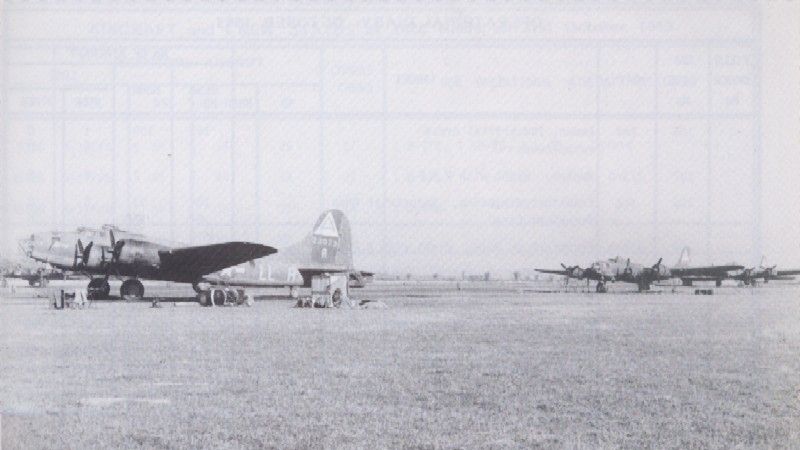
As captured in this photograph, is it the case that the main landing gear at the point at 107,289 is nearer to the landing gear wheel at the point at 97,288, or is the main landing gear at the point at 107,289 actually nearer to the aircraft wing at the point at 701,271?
the landing gear wheel at the point at 97,288

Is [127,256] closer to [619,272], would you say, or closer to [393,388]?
[393,388]

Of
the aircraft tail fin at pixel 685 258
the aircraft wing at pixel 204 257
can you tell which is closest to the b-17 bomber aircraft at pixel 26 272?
the aircraft wing at pixel 204 257

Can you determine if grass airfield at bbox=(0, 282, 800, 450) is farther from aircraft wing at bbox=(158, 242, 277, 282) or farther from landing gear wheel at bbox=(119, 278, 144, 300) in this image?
landing gear wheel at bbox=(119, 278, 144, 300)

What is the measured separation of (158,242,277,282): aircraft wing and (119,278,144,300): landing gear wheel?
1189 mm

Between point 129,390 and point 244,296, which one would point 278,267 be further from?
point 129,390

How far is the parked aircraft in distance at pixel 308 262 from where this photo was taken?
1240 inches

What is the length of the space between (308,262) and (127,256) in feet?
34.6

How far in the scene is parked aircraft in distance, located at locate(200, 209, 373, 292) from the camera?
31.5 metres

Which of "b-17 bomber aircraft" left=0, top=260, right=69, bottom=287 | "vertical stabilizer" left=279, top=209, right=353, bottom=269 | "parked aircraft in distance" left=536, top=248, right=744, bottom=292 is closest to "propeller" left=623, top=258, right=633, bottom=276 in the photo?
"parked aircraft in distance" left=536, top=248, right=744, bottom=292

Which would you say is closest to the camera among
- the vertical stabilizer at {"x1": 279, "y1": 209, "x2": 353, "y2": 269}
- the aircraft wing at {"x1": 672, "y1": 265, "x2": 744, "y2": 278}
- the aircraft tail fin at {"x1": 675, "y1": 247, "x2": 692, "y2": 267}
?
the vertical stabilizer at {"x1": 279, "y1": 209, "x2": 353, "y2": 269}

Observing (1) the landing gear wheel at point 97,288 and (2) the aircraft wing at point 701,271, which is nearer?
(1) the landing gear wheel at point 97,288

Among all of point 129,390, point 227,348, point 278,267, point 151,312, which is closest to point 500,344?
point 227,348

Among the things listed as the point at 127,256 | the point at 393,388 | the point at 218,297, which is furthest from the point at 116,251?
the point at 393,388

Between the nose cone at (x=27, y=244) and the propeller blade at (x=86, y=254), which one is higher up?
the nose cone at (x=27, y=244)
